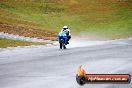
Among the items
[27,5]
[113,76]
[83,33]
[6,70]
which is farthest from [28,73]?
[27,5]

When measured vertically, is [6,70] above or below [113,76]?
below

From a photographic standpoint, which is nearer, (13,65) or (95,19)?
(13,65)

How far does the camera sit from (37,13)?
78438mm

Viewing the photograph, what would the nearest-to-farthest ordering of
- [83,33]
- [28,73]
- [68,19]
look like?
1. [28,73]
2. [83,33]
3. [68,19]

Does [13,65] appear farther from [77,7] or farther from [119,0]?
[119,0]

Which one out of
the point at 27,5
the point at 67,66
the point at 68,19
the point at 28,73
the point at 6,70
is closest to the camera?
the point at 28,73

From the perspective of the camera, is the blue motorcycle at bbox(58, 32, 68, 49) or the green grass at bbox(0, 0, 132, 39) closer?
the blue motorcycle at bbox(58, 32, 68, 49)

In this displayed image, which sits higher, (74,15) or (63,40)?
(63,40)

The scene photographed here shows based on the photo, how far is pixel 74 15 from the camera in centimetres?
7869

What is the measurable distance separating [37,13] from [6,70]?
195 feet

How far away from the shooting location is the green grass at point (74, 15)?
2585 inches

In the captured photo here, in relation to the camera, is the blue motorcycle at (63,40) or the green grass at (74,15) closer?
the blue motorcycle at (63,40)

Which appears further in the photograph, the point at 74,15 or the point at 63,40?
the point at 74,15

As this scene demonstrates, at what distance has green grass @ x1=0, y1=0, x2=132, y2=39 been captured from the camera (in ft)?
215
